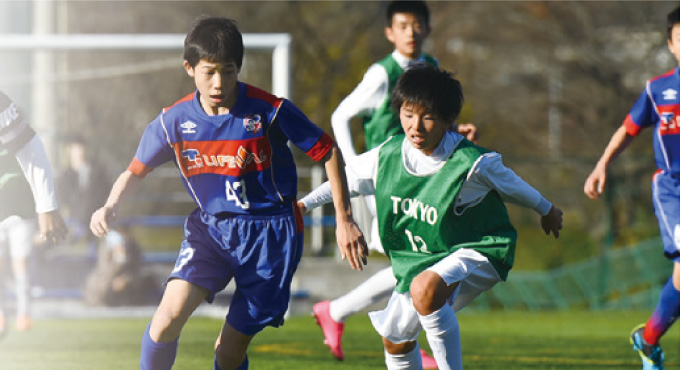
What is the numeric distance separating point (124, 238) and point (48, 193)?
7383 mm

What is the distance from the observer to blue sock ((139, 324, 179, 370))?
180 inches

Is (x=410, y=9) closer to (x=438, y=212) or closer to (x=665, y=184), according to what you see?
(x=665, y=184)

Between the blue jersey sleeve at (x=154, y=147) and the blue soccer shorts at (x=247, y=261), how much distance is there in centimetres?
32

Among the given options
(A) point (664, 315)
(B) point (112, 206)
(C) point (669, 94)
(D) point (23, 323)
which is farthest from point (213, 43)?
(D) point (23, 323)

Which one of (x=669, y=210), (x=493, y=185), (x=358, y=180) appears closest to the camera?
(x=493, y=185)

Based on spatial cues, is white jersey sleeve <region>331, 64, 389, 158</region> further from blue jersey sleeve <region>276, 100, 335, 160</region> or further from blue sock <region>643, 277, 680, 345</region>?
blue sock <region>643, 277, 680, 345</region>

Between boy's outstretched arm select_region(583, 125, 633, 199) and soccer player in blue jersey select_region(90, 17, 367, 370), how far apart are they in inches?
73.3

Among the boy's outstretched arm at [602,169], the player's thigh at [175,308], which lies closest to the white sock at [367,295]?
the boy's outstretched arm at [602,169]

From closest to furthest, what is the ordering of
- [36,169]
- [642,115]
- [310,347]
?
1. [36,169]
2. [642,115]
3. [310,347]

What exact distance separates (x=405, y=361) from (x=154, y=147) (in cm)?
138

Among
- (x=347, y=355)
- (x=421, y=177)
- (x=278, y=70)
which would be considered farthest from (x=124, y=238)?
(x=421, y=177)

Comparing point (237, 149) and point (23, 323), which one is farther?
point (23, 323)

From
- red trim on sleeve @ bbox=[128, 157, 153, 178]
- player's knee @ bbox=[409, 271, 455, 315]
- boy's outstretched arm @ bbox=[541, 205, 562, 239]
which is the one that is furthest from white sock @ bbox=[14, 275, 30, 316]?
boy's outstretched arm @ bbox=[541, 205, 562, 239]

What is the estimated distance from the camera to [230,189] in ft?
15.3
